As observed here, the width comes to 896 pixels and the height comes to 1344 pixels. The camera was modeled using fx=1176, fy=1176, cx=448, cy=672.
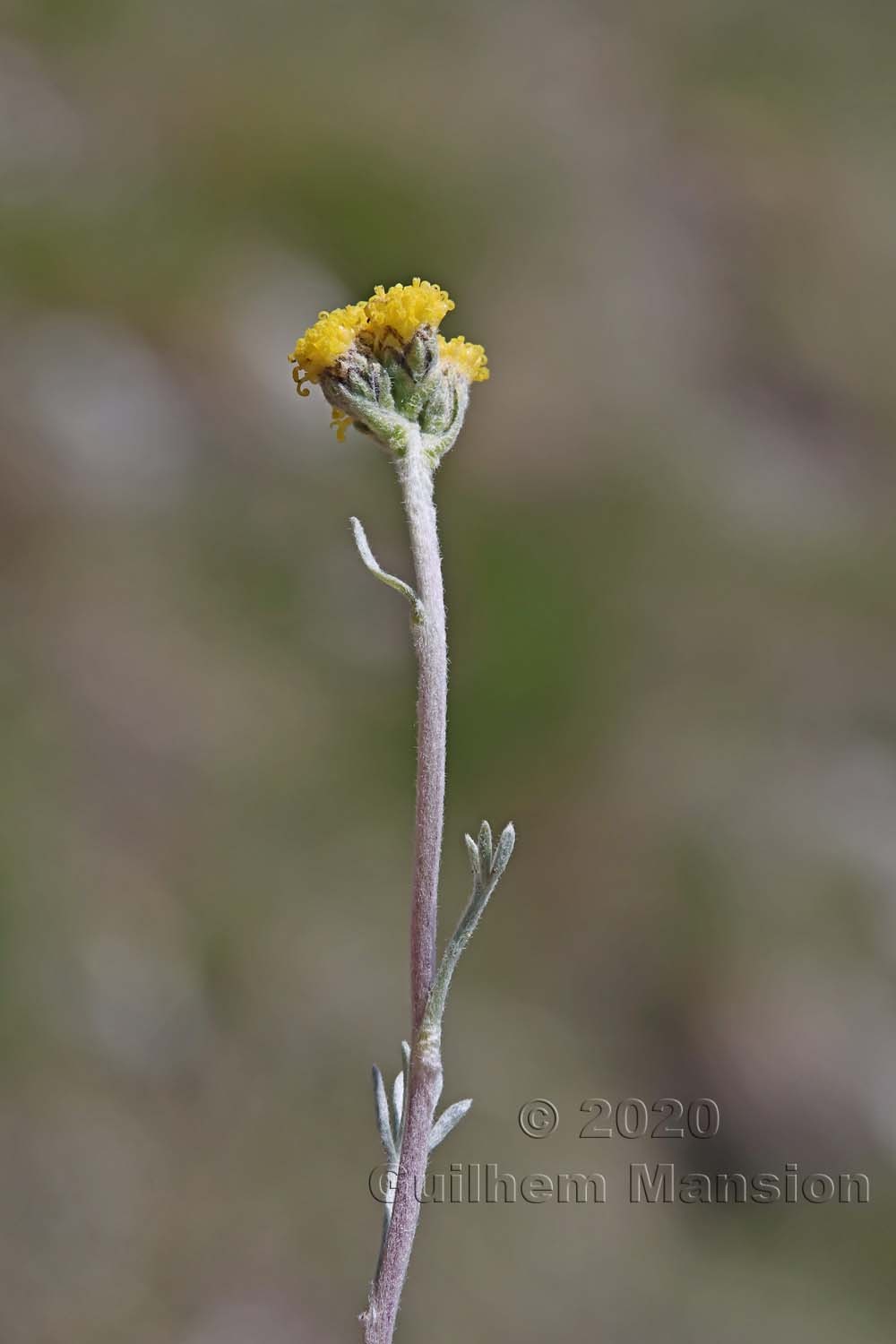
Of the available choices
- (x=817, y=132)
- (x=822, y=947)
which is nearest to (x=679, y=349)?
(x=817, y=132)

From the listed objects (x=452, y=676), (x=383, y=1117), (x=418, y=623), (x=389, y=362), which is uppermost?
(x=452, y=676)

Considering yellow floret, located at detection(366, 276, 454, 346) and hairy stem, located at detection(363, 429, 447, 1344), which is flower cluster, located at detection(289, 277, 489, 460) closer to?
yellow floret, located at detection(366, 276, 454, 346)

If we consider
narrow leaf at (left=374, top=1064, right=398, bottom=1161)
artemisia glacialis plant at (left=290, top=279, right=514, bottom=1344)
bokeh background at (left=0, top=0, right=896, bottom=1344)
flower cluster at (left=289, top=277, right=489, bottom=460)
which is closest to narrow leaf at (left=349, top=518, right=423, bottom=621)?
artemisia glacialis plant at (left=290, top=279, right=514, bottom=1344)

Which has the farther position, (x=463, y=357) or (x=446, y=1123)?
(x=463, y=357)

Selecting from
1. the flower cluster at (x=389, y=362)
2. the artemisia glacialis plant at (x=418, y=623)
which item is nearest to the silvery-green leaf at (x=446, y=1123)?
the artemisia glacialis plant at (x=418, y=623)

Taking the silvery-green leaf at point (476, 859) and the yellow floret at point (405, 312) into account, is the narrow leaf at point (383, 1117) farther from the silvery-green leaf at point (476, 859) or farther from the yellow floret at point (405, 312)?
the yellow floret at point (405, 312)

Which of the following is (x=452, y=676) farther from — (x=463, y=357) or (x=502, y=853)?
(x=502, y=853)

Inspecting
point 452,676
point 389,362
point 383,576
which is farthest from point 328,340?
point 452,676

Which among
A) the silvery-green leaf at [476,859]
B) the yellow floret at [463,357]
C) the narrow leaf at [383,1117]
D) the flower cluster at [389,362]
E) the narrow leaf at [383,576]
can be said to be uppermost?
the yellow floret at [463,357]
